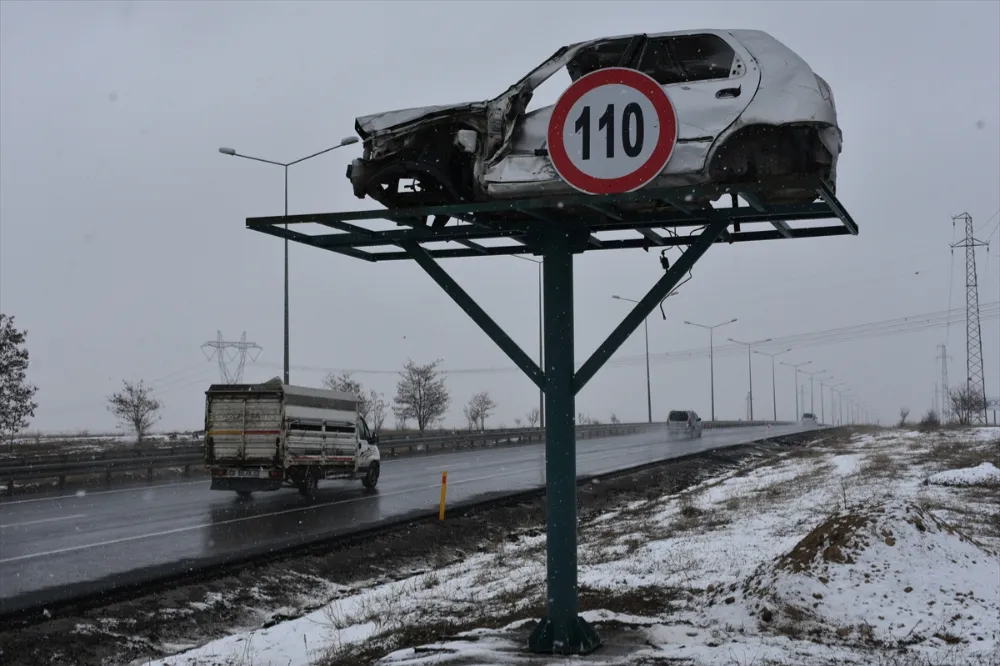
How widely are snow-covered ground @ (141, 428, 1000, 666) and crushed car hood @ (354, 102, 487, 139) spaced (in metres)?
4.11

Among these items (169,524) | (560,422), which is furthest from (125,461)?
(560,422)

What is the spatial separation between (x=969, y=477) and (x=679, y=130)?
48.3 feet

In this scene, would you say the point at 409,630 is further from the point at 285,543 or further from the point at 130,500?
the point at 130,500

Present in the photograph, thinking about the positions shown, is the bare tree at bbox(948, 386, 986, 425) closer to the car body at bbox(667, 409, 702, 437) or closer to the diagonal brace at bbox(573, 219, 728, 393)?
the car body at bbox(667, 409, 702, 437)

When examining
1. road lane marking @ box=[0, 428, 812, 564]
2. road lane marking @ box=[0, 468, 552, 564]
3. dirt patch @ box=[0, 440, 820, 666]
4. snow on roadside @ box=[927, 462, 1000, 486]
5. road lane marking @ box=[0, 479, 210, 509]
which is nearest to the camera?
dirt patch @ box=[0, 440, 820, 666]

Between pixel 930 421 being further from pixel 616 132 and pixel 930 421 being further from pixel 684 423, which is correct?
pixel 616 132

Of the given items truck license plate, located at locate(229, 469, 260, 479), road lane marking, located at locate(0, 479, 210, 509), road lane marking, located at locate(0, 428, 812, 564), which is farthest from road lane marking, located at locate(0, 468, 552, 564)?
road lane marking, located at locate(0, 479, 210, 509)

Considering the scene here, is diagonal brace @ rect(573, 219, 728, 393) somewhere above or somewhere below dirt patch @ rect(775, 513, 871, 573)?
above

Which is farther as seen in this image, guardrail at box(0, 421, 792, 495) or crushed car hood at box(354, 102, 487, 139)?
guardrail at box(0, 421, 792, 495)

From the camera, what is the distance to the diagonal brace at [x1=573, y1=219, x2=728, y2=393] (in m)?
6.73

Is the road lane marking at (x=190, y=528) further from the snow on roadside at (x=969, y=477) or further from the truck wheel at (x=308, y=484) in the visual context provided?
the snow on roadside at (x=969, y=477)

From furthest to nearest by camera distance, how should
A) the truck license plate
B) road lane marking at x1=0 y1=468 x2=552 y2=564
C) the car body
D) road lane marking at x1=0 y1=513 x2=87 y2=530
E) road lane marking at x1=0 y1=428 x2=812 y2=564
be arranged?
1. the car body
2. the truck license plate
3. road lane marking at x1=0 y1=513 x2=87 y2=530
4. road lane marking at x1=0 y1=428 x2=812 y2=564
5. road lane marking at x1=0 y1=468 x2=552 y2=564

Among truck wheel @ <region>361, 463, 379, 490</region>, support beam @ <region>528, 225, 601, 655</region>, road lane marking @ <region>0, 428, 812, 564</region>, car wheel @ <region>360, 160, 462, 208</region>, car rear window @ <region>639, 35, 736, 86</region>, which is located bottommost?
road lane marking @ <region>0, 428, 812, 564</region>

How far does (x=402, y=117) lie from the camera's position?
741 centimetres
